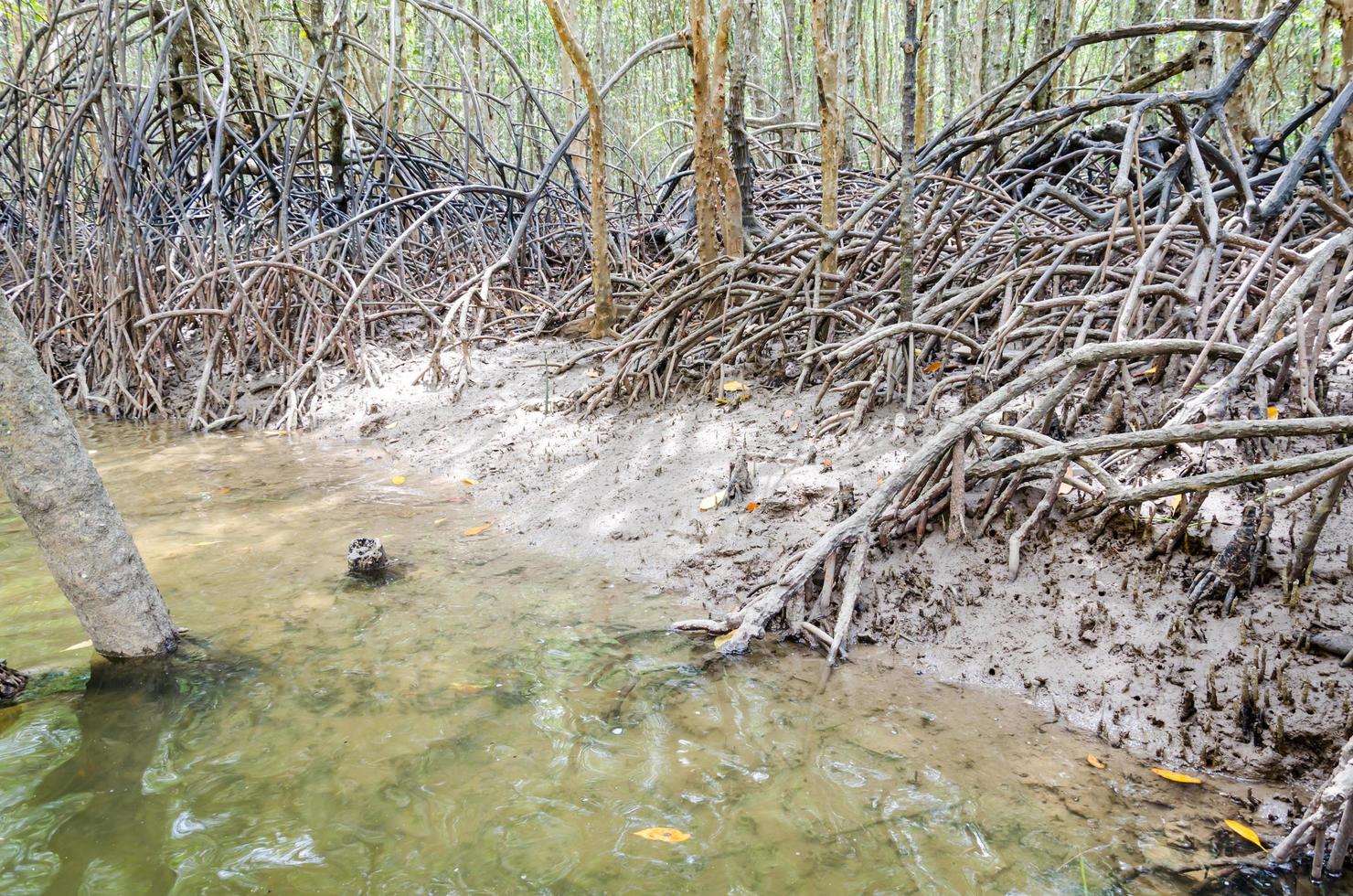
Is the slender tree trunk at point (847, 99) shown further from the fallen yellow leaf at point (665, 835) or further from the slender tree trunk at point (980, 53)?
the fallen yellow leaf at point (665, 835)

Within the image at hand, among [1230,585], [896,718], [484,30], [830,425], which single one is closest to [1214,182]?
[830,425]

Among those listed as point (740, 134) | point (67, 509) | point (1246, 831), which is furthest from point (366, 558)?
point (740, 134)

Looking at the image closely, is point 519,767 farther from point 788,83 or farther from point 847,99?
point 788,83

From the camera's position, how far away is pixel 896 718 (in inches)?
73.7

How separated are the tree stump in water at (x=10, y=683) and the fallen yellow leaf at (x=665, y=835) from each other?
1.59m

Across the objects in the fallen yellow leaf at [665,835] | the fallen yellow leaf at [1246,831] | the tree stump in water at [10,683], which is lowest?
the fallen yellow leaf at [1246,831]

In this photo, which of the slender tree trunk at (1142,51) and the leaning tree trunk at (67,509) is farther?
the slender tree trunk at (1142,51)

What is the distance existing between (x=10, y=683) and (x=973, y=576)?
8.00 feet

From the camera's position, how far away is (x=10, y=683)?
6.55ft

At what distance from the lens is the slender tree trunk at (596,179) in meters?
3.94

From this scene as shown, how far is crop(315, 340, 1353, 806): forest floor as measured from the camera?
1.69 m

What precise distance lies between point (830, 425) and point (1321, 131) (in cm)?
194

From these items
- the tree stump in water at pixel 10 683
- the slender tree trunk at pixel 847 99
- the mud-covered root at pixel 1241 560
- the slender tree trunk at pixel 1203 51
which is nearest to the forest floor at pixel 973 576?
the mud-covered root at pixel 1241 560

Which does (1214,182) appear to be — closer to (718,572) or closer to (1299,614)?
(1299,614)
